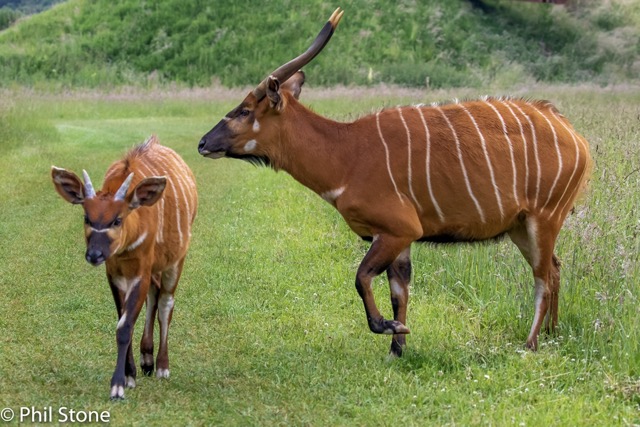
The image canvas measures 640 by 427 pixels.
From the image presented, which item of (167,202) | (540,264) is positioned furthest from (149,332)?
(540,264)

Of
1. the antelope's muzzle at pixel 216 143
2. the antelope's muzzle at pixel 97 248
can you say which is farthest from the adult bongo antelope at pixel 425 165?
the antelope's muzzle at pixel 97 248

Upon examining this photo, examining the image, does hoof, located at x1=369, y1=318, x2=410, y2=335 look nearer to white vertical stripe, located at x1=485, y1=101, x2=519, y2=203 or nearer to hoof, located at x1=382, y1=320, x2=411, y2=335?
hoof, located at x1=382, y1=320, x2=411, y2=335

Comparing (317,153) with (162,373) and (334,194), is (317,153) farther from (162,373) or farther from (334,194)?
(162,373)

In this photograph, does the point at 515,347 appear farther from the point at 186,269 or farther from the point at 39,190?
the point at 39,190

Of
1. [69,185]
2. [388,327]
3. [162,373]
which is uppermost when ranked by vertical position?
[69,185]

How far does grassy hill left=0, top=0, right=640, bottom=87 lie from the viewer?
32.7m

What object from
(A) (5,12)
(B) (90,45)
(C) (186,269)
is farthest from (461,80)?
(C) (186,269)

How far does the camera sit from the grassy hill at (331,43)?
32728 millimetres

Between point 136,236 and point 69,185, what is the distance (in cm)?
45

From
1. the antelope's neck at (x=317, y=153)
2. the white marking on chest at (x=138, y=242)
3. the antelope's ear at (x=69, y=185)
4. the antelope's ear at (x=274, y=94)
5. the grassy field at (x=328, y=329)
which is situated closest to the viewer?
the grassy field at (x=328, y=329)

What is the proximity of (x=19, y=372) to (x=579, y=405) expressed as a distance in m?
3.17

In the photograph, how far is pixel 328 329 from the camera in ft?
22.4

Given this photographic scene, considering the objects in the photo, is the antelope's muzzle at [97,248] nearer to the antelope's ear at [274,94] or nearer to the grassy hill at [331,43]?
the antelope's ear at [274,94]

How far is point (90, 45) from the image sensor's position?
115ft
